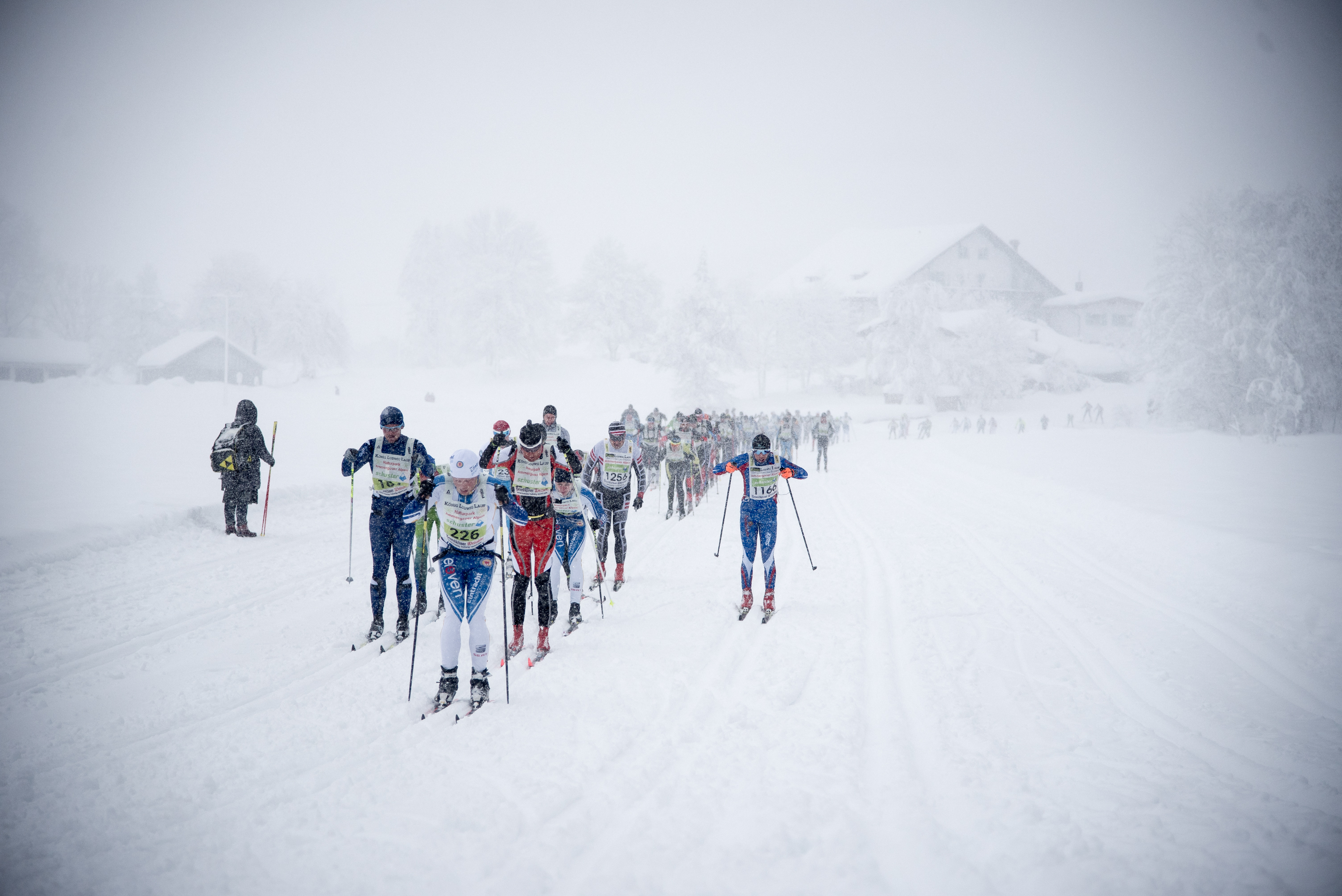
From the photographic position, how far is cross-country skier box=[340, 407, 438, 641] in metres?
6.63

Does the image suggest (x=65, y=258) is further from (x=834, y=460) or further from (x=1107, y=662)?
(x=1107, y=662)

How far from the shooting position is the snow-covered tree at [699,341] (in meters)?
49.3

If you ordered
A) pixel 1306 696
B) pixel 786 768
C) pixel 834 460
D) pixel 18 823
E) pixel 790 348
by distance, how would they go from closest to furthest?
pixel 18 823 → pixel 786 768 → pixel 1306 696 → pixel 834 460 → pixel 790 348

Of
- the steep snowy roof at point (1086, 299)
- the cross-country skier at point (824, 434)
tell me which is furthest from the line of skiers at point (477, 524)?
the steep snowy roof at point (1086, 299)

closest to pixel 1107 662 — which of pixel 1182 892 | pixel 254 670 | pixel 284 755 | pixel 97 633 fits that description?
pixel 1182 892

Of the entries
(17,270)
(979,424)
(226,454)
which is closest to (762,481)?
(226,454)

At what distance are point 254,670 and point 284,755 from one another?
1.84 metres

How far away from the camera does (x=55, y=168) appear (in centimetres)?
5684

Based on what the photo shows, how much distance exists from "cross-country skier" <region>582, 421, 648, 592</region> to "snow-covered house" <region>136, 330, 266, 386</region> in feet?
161

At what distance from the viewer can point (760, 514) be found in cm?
775

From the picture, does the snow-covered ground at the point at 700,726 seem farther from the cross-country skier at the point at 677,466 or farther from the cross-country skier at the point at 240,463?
the cross-country skier at the point at 677,466

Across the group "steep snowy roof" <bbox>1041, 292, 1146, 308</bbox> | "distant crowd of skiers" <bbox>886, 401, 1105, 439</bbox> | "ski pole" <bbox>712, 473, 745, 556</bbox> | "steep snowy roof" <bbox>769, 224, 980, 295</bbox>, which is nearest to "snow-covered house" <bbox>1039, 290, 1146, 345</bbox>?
"steep snowy roof" <bbox>1041, 292, 1146, 308</bbox>

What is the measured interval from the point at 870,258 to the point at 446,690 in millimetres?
84236

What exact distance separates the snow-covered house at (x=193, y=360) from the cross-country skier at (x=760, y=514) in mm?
51241
